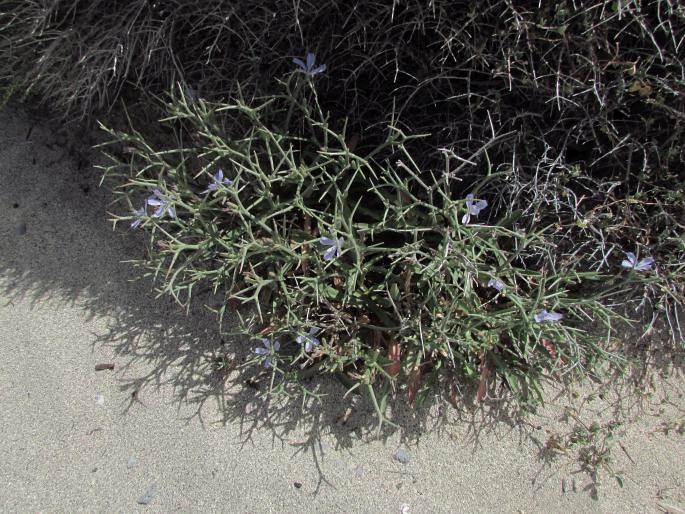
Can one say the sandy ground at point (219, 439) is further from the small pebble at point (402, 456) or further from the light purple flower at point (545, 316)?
the light purple flower at point (545, 316)

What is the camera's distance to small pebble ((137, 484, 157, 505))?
193cm

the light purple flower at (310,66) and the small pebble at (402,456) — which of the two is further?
the small pebble at (402,456)

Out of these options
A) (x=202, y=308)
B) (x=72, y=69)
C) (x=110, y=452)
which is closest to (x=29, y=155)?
(x=72, y=69)

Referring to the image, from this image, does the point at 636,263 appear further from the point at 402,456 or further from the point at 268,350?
the point at 268,350

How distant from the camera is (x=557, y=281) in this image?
1.68m

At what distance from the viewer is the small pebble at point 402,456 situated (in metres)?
1.95

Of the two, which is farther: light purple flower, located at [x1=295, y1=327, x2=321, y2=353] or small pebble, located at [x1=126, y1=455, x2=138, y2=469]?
small pebble, located at [x1=126, y1=455, x2=138, y2=469]

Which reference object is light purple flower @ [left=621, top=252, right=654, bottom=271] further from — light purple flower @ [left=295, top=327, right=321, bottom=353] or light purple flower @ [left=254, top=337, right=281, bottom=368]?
light purple flower @ [left=254, top=337, right=281, bottom=368]

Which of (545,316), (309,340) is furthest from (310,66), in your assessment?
(545,316)

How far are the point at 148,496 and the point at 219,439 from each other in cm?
28

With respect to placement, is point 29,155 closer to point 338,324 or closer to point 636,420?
point 338,324

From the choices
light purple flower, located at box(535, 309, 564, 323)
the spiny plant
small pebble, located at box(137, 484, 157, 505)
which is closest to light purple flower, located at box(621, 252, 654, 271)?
the spiny plant

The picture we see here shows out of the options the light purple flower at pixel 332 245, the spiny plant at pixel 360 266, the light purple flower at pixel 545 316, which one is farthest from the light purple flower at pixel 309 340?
the light purple flower at pixel 545 316

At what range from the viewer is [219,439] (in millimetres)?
1986
